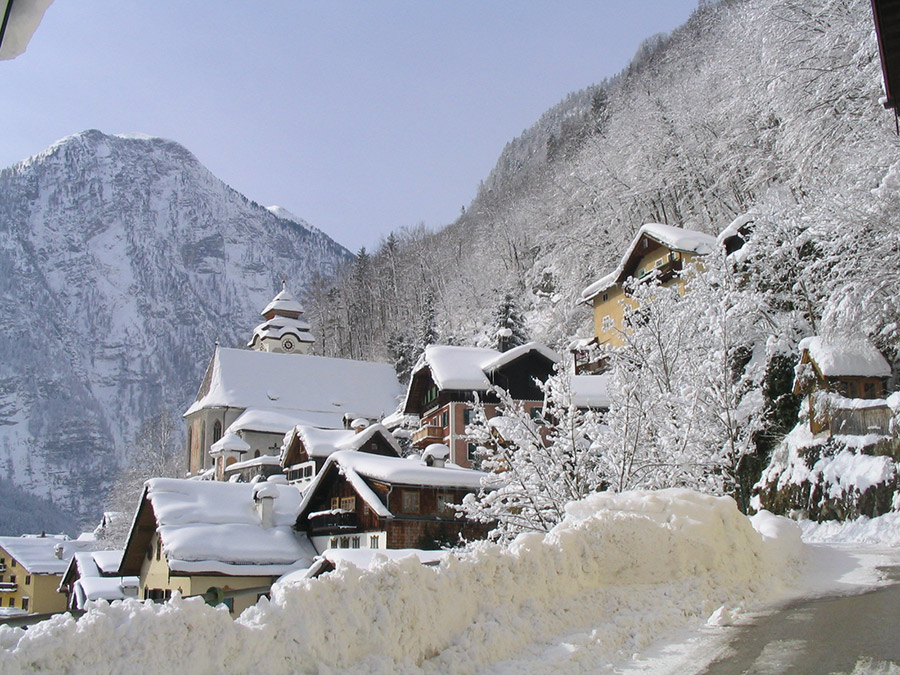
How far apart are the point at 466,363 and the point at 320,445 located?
32.7ft

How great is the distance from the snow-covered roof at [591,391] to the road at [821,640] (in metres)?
25.4

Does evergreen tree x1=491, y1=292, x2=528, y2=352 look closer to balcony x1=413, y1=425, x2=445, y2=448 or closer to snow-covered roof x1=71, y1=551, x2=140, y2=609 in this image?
balcony x1=413, y1=425, x2=445, y2=448

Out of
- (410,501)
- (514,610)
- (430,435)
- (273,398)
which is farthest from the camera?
(273,398)

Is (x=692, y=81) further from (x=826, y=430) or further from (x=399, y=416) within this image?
(x=826, y=430)

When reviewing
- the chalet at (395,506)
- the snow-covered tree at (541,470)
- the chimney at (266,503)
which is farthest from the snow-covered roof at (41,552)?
the snow-covered tree at (541,470)

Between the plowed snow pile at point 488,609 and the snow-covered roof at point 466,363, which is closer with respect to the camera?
the plowed snow pile at point 488,609

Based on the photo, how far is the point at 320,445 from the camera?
40.9m

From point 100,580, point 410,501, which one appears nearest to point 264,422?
point 100,580

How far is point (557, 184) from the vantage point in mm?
86375

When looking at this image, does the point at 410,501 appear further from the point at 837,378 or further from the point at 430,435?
the point at 837,378

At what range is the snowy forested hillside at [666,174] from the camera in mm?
26969

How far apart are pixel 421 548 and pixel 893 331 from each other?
16.8 meters

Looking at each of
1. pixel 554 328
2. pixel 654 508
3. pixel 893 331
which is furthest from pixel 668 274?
pixel 654 508

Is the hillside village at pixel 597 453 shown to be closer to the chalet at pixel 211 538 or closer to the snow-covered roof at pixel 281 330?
the chalet at pixel 211 538
